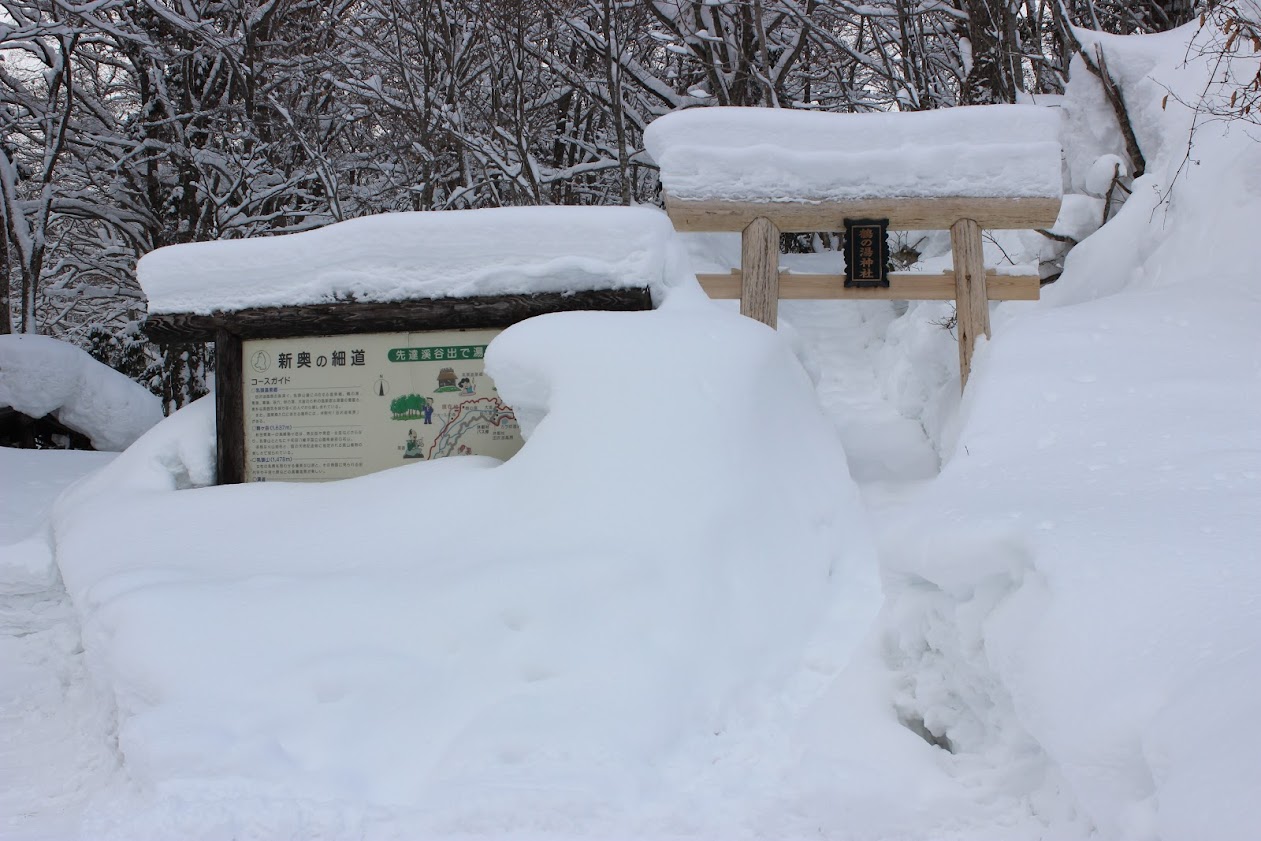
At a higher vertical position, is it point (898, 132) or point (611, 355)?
point (898, 132)

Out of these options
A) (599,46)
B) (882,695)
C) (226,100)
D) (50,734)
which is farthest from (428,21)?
(882,695)

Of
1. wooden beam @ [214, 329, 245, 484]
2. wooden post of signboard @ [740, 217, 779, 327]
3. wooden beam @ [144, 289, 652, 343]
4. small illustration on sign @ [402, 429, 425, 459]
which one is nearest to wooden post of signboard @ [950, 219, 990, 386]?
wooden post of signboard @ [740, 217, 779, 327]

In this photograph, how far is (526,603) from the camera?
10.8 feet

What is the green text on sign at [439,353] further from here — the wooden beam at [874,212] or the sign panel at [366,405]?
the wooden beam at [874,212]

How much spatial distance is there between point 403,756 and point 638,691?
31.0 inches

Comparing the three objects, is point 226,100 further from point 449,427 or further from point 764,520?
point 764,520

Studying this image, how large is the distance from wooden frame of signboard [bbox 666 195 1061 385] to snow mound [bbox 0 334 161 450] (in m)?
6.61

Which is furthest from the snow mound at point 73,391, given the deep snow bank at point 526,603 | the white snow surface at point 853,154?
the white snow surface at point 853,154

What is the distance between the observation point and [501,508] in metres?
3.82

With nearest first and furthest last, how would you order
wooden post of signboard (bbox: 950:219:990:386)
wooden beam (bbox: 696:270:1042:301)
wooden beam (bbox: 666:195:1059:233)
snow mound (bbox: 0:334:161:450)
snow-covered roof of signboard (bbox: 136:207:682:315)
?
1. snow-covered roof of signboard (bbox: 136:207:682:315)
2. wooden beam (bbox: 666:195:1059:233)
3. wooden post of signboard (bbox: 950:219:990:386)
4. wooden beam (bbox: 696:270:1042:301)
5. snow mound (bbox: 0:334:161:450)

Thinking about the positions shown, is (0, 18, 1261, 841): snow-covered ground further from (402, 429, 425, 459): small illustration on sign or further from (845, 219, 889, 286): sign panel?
(845, 219, 889, 286): sign panel

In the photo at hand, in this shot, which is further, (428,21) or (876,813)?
(428,21)

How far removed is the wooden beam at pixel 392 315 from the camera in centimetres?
454

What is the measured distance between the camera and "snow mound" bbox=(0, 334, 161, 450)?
27.0 feet
